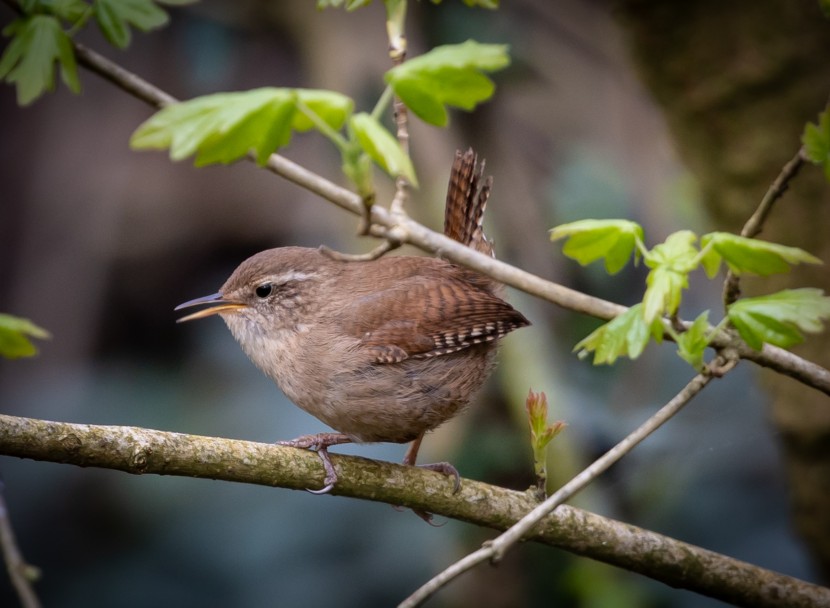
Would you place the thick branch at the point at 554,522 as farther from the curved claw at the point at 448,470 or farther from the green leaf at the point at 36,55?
the green leaf at the point at 36,55

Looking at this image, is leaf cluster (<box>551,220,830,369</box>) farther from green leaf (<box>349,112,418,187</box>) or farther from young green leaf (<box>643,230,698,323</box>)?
green leaf (<box>349,112,418,187</box>)

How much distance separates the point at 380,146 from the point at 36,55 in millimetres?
727

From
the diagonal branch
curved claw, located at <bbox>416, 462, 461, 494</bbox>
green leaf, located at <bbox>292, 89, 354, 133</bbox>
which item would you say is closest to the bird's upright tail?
curved claw, located at <bbox>416, 462, 461, 494</bbox>

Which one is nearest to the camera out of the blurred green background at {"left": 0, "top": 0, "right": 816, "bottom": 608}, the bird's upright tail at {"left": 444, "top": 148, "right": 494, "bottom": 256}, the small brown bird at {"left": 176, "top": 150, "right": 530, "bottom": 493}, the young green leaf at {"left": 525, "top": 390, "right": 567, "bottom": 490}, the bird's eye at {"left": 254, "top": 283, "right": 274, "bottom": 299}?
the young green leaf at {"left": 525, "top": 390, "right": 567, "bottom": 490}

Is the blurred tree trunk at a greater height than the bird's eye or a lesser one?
greater

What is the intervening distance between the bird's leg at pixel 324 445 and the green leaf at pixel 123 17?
1.10 meters

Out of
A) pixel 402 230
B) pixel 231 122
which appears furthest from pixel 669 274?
pixel 231 122

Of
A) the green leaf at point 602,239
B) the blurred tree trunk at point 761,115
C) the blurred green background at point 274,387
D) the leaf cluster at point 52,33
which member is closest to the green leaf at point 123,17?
the leaf cluster at point 52,33

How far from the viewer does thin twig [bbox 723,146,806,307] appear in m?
1.74

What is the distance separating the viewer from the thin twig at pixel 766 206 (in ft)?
5.71

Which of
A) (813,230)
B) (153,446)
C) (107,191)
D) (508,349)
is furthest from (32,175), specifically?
(813,230)

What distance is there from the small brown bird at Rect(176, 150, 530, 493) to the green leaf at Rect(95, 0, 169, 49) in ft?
3.23

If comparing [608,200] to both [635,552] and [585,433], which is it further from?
[635,552]

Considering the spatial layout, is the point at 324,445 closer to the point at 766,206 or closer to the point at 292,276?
the point at 292,276
